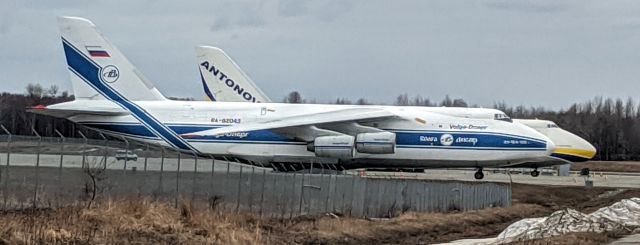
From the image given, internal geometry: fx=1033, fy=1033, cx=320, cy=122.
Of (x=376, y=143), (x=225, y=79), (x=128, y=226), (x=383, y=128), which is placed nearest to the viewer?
(x=128, y=226)

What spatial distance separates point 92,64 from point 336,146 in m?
12.7

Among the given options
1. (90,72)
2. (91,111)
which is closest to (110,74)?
(90,72)

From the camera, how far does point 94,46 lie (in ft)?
158

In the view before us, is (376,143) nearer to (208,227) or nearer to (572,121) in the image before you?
(208,227)

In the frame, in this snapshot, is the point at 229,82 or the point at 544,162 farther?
the point at 229,82

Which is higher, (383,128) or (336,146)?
(383,128)

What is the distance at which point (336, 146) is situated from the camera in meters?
43.8

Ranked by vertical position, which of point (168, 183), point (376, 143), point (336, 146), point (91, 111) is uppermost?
point (91, 111)

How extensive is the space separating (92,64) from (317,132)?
1137 cm

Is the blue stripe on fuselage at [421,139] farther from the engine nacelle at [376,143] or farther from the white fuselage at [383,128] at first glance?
the engine nacelle at [376,143]

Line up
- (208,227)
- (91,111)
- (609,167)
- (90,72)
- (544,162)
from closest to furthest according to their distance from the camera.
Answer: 1. (208,227)
2. (91,111)
3. (544,162)
4. (90,72)
5. (609,167)

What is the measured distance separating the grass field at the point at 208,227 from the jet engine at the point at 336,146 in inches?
465

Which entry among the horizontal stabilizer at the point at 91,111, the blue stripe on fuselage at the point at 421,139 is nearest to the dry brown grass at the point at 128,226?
the blue stripe on fuselage at the point at 421,139

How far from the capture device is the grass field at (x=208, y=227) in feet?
56.0
